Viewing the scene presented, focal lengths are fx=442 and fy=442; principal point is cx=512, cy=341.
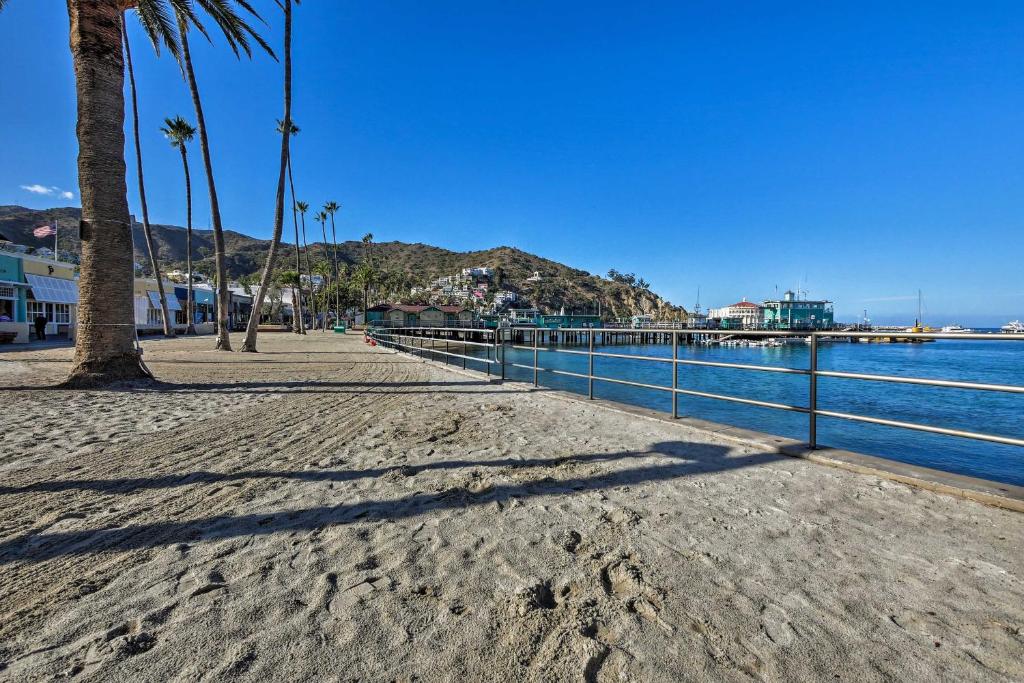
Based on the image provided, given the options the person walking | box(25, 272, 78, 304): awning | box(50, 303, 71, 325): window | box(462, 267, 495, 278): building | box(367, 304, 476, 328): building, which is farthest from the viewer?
box(462, 267, 495, 278): building

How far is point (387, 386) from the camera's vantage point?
8336 mm

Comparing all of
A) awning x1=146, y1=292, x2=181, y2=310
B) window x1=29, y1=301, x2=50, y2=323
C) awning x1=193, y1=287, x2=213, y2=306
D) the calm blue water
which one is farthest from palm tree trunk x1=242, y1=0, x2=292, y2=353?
awning x1=193, y1=287, x2=213, y2=306

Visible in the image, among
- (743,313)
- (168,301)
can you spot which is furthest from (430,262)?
(168,301)

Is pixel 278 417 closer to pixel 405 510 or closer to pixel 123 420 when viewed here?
pixel 123 420

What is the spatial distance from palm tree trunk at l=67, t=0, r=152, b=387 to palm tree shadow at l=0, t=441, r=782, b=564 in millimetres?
5586

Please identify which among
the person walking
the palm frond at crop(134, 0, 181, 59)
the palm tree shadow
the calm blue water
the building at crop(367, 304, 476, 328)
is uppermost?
the palm frond at crop(134, 0, 181, 59)

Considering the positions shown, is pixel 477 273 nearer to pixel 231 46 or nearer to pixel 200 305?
pixel 200 305

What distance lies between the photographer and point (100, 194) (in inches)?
279

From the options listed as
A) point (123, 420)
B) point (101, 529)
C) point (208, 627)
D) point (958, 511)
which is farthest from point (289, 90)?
point (958, 511)

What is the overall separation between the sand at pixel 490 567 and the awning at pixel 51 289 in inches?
1181

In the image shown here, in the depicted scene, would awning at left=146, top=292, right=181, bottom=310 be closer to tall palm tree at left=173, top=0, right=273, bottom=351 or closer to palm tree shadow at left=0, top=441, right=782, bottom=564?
tall palm tree at left=173, top=0, right=273, bottom=351

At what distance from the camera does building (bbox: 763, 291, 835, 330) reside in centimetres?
9131

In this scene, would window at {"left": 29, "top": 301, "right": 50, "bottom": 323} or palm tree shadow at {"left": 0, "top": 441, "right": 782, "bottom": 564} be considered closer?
palm tree shadow at {"left": 0, "top": 441, "right": 782, "bottom": 564}

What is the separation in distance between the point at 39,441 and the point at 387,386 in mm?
4713
